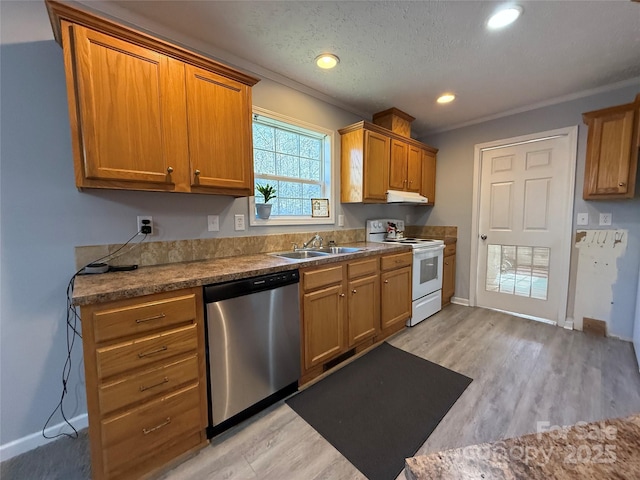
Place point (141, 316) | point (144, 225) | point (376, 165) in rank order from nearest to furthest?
point (141, 316), point (144, 225), point (376, 165)

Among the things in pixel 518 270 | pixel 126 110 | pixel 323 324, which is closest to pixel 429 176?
pixel 518 270

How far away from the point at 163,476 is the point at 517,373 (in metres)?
2.47

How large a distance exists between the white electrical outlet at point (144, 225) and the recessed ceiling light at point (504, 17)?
2.57 m

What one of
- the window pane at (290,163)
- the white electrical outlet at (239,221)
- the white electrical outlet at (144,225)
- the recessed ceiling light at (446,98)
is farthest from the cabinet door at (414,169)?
the white electrical outlet at (144,225)

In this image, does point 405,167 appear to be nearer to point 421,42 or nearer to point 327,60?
point 421,42

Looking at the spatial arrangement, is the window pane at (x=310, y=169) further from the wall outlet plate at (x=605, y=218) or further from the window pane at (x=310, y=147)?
the wall outlet plate at (x=605, y=218)

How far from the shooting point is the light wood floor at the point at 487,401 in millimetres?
1366

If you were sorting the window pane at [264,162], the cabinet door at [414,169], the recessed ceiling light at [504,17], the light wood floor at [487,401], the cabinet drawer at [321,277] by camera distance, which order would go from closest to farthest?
the light wood floor at [487,401] → the recessed ceiling light at [504,17] → the cabinet drawer at [321,277] → the window pane at [264,162] → the cabinet door at [414,169]

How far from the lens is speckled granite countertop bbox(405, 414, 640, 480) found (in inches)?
15.3

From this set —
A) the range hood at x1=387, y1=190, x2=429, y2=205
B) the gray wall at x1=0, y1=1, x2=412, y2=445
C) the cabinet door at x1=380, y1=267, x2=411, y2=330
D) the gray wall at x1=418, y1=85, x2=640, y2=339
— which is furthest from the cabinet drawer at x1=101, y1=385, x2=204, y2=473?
the gray wall at x1=418, y1=85, x2=640, y2=339

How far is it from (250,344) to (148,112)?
4.81ft

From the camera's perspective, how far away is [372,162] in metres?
2.86

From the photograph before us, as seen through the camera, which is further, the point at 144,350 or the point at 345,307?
the point at 345,307

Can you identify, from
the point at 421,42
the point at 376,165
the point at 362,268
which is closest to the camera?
the point at 421,42
